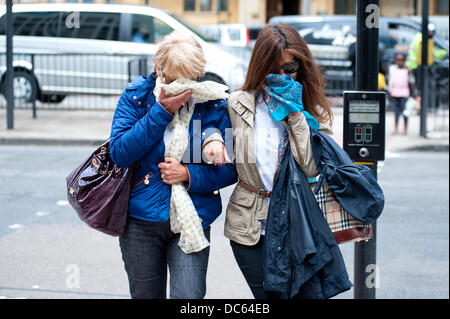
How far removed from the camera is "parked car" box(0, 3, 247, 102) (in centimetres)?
1410

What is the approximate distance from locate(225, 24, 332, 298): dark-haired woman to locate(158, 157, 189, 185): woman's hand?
0.23 m

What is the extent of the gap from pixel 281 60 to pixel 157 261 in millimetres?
979

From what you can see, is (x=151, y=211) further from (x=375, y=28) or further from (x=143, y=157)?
(x=375, y=28)

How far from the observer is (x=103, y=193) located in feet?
9.62

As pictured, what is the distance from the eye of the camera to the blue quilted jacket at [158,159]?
9.52 ft

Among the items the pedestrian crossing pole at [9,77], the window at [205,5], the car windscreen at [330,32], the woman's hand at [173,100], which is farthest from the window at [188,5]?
the woman's hand at [173,100]

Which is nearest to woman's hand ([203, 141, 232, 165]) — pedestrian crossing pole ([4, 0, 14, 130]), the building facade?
pedestrian crossing pole ([4, 0, 14, 130])

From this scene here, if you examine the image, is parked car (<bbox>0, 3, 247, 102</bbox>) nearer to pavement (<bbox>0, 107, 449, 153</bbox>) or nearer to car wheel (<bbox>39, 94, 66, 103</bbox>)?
car wheel (<bbox>39, 94, 66, 103</bbox>)

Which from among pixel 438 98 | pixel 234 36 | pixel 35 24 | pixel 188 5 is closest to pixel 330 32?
pixel 234 36

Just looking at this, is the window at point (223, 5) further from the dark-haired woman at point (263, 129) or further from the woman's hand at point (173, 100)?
the woman's hand at point (173, 100)

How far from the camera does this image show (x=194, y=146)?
2.96 meters

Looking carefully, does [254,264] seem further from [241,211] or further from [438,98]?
[438,98]
